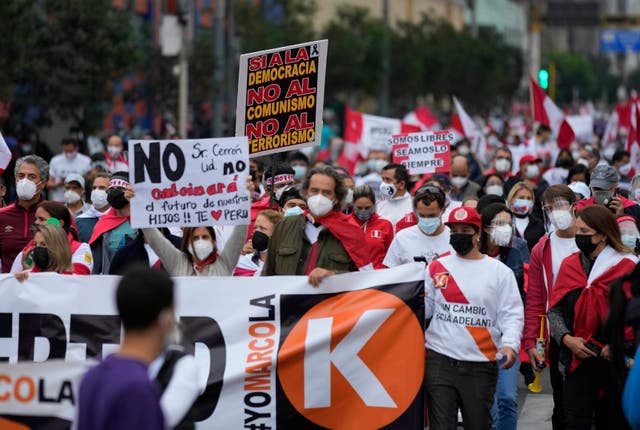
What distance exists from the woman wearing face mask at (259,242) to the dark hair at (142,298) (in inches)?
196

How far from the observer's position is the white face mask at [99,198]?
431 inches

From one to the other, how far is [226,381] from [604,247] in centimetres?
201

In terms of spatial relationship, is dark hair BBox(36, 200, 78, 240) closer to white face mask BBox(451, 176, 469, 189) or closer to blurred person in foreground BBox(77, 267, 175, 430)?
blurred person in foreground BBox(77, 267, 175, 430)

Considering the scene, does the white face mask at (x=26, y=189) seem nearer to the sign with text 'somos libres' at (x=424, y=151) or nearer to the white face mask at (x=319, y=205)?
the white face mask at (x=319, y=205)

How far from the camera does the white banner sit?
730cm

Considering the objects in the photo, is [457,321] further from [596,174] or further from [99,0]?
[99,0]

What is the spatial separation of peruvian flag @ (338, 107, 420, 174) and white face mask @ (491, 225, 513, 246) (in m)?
13.1

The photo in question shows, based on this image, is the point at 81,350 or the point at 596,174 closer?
the point at 81,350

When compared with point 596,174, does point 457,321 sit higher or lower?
lower

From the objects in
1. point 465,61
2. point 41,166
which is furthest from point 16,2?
point 465,61

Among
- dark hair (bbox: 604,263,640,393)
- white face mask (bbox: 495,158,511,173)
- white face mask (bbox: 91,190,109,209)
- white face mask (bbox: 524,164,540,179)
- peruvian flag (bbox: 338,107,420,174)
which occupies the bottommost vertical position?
dark hair (bbox: 604,263,640,393)

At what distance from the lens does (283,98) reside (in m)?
9.81

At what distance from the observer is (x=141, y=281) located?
14.2 feet

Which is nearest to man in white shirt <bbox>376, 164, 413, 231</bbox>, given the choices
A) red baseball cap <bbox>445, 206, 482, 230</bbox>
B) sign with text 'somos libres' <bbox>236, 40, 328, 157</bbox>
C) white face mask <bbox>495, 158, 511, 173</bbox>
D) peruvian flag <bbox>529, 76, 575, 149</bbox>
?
sign with text 'somos libres' <bbox>236, 40, 328, 157</bbox>
